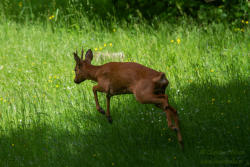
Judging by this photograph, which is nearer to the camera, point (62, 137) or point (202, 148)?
point (202, 148)

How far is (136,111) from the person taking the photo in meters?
5.42

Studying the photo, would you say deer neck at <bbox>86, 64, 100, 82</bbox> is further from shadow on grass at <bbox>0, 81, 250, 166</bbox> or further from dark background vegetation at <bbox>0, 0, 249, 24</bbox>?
dark background vegetation at <bbox>0, 0, 249, 24</bbox>

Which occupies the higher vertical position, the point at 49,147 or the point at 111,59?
the point at 111,59

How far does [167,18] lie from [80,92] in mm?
5133

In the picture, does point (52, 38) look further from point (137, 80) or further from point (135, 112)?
point (137, 80)

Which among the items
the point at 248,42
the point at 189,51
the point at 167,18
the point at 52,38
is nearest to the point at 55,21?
the point at 52,38

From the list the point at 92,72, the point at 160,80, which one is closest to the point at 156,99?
the point at 160,80

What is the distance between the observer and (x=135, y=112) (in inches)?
212

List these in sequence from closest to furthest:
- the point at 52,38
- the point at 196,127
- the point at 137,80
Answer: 1. the point at 137,80
2. the point at 196,127
3. the point at 52,38

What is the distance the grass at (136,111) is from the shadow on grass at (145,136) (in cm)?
1

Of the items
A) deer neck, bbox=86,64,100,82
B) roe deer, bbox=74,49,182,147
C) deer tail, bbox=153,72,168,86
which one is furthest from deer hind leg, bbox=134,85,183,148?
deer neck, bbox=86,64,100,82

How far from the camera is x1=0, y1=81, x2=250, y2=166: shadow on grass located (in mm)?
4382

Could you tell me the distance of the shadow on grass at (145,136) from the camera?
4382 mm

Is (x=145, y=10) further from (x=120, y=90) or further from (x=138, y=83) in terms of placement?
(x=138, y=83)
